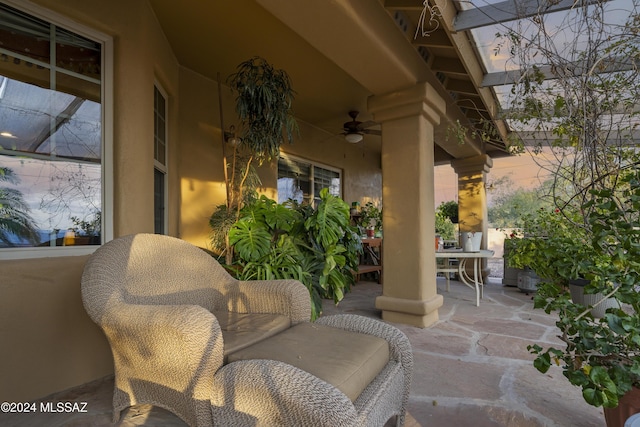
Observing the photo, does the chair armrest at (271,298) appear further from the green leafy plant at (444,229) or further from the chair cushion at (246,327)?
the green leafy plant at (444,229)

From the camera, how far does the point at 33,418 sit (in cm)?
166

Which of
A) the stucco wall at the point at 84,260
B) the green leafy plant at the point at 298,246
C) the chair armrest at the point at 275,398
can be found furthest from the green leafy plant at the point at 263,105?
the chair armrest at the point at 275,398

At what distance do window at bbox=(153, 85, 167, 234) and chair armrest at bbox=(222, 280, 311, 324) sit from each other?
1.52 metres

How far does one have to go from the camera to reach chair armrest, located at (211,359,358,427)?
3.22 feet

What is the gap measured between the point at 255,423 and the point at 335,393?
0.32 m

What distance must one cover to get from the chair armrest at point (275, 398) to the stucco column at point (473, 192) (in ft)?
17.5

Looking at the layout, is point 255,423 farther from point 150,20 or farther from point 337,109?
point 337,109

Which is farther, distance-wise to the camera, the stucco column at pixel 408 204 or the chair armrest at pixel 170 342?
the stucco column at pixel 408 204

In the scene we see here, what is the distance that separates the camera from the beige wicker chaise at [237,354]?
108 centimetres

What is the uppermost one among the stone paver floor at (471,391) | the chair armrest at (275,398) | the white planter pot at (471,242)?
the white planter pot at (471,242)

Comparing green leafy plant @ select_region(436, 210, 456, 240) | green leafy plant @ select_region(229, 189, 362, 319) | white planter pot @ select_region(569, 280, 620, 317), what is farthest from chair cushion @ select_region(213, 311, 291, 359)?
green leafy plant @ select_region(436, 210, 456, 240)

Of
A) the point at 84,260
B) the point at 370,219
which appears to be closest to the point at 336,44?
the point at 84,260

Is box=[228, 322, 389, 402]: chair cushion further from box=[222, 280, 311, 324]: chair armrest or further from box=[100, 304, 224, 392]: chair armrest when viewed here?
box=[222, 280, 311, 324]: chair armrest

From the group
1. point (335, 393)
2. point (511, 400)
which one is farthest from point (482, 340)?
point (335, 393)
